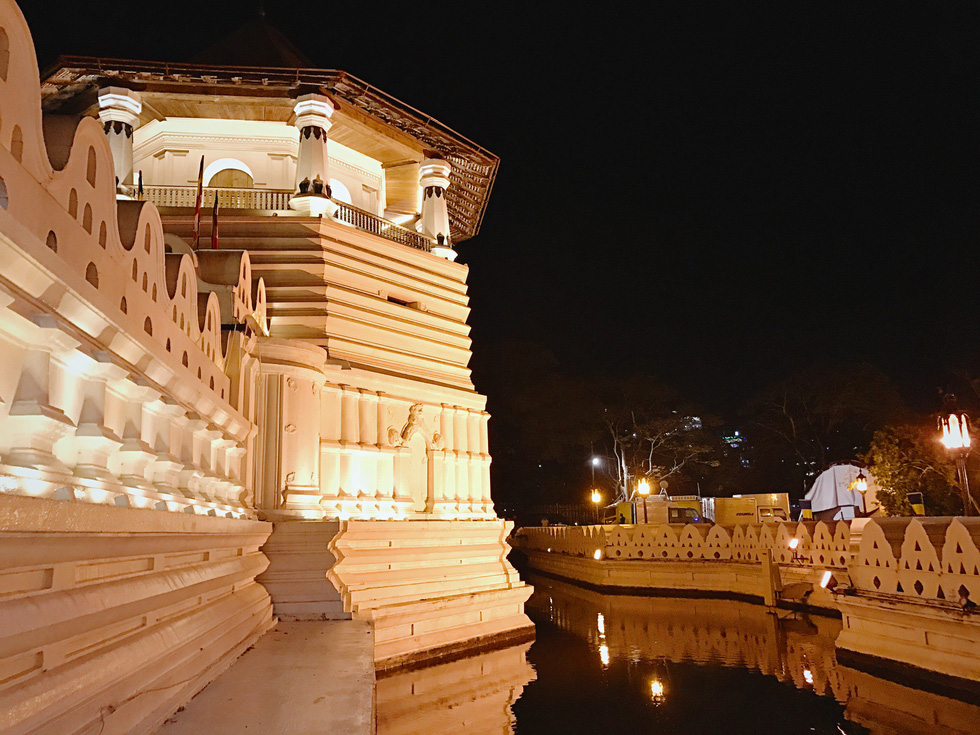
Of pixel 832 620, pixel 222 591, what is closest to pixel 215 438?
pixel 222 591

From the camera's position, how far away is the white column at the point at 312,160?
1504 centimetres

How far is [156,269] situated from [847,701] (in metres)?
9.55

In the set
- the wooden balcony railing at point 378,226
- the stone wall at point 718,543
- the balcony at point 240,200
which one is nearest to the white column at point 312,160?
the balcony at point 240,200

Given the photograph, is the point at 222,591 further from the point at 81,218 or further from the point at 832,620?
the point at 832,620

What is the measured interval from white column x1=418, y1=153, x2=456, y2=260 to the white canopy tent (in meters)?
22.9

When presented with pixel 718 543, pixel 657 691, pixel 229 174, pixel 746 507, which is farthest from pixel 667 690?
pixel 746 507

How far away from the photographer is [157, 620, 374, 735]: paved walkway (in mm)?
4402

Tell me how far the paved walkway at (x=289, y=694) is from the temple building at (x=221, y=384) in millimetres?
206

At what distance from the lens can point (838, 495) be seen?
3581 cm

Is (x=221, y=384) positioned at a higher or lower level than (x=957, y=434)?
higher

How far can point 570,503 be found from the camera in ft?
146

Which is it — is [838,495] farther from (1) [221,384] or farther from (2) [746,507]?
(1) [221,384]

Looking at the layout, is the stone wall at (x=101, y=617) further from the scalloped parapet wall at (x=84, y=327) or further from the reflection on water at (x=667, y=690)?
the reflection on water at (x=667, y=690)

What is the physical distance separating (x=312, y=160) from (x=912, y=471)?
23.0 meters
